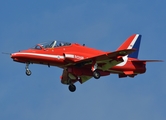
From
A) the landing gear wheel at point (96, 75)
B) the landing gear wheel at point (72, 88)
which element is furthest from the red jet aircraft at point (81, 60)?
the landing gear wheel at point (72, 88)

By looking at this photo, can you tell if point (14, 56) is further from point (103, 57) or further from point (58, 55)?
point (103, 57)

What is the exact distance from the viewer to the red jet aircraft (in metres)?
51.8

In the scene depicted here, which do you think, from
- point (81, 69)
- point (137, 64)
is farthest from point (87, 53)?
point (137, 64)

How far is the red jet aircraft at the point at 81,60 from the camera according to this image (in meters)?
51.8

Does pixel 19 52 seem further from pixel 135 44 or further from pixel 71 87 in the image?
pixel 135 44

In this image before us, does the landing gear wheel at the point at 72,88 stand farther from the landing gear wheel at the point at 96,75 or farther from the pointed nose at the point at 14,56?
the pointed nose at the point at 14,56

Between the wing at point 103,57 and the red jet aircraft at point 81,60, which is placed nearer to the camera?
the wing at point 103,57

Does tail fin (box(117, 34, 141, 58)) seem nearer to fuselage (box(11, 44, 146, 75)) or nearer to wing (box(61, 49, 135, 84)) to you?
fuselage (box(11, 44, 146, 75))

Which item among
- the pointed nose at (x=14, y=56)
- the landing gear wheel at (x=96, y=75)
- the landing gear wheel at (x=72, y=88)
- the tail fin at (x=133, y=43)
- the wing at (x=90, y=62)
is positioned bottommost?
the landing gear wheel at (x=72, y=88)

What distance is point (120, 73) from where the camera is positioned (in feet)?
185

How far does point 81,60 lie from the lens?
53.0 m

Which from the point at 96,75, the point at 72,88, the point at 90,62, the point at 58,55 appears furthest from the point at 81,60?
the point at 72,88

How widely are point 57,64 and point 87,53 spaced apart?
323 cm

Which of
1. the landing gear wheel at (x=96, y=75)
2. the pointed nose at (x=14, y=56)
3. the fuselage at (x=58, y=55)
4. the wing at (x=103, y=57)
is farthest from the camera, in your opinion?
the landing gear wheel at (x=96, y=75)
